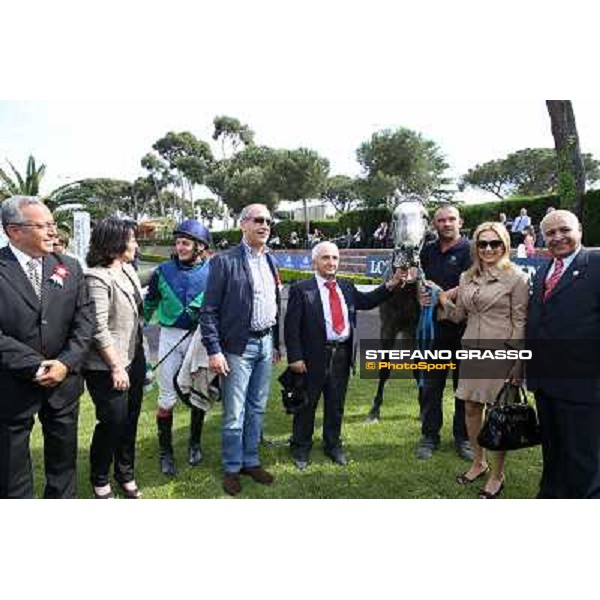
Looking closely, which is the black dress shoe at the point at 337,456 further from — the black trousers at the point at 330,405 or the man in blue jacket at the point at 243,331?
the man in blue jacket at the point at 243,331

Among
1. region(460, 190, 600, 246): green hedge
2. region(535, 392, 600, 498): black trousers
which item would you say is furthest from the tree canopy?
region(535, 392, 600, 498): black trousers

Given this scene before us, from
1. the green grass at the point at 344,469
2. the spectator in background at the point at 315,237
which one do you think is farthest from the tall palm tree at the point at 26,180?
the spectator in background at the point at 315,237

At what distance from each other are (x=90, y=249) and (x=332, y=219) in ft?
39.9

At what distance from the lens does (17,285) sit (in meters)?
2.61

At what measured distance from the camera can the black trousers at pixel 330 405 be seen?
3643 millimetres

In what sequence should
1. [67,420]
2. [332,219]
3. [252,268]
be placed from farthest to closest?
[332,219] < [252,268] < [67,420]

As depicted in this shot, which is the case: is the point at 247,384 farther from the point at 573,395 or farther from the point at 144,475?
the point at 573,395

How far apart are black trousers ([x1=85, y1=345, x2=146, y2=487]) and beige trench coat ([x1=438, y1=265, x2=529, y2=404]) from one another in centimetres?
208

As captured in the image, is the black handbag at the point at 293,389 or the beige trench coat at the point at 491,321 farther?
the black handbag at the point at 293,389

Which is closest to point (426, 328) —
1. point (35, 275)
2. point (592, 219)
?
point (35, 275)

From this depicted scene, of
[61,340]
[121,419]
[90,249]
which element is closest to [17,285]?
[61,340]

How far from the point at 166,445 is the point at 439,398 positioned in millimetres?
2025

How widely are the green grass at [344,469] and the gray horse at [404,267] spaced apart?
0.50 meters

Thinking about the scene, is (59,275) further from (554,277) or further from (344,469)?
(554,277)
